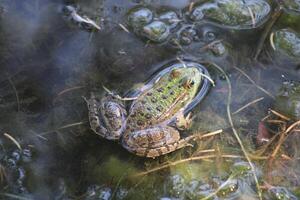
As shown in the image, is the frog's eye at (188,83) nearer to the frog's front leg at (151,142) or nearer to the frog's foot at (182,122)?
the frog's foot at (182,122)

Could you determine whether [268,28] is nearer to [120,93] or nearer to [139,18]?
[139,18]

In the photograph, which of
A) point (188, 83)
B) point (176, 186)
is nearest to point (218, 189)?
point (176, 186)

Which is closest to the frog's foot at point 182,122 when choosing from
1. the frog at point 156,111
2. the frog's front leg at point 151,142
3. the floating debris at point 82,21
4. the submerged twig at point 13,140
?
the frog at point 156,111

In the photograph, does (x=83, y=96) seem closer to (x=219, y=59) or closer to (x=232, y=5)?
(x=219, y=59)

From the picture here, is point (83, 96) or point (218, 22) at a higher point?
point (218, 22)

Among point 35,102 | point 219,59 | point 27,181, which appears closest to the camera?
point 27,181

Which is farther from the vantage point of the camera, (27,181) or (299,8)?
(299,8)

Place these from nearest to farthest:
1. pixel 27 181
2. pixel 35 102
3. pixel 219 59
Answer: pixel 27 181
pixel 35 102
pixel 219 59

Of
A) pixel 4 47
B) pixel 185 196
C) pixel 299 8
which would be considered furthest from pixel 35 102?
pixel 299 8
